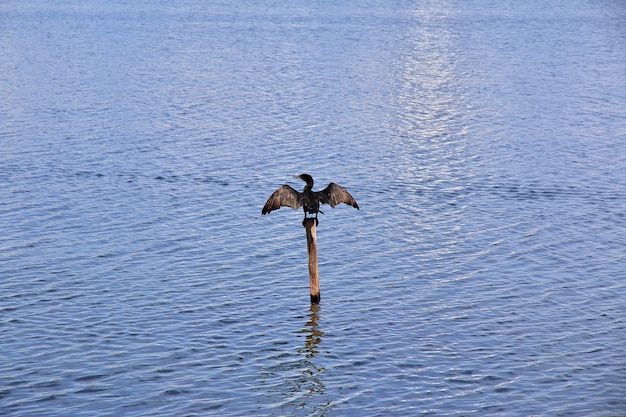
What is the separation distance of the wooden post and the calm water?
2.51ft

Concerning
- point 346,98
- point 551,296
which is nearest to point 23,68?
point 346,98

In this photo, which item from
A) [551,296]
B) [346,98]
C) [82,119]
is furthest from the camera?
[346,98]

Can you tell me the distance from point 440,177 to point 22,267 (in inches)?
874

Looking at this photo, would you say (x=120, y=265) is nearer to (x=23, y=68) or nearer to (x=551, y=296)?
(x=551, y=296)

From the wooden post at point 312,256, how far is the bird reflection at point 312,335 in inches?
21.8

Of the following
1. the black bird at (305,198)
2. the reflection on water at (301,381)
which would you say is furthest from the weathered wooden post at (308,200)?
the reflection on water at (301,381)

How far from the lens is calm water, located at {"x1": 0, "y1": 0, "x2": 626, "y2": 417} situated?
2117 cm

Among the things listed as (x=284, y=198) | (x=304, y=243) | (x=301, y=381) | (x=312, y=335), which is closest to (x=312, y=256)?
(x=284, y=198)

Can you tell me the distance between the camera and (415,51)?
92.9 meters

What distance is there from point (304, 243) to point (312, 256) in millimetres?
10193

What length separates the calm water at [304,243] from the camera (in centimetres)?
2117

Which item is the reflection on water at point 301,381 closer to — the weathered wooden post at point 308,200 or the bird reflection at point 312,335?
the bird reflection at point 312,335

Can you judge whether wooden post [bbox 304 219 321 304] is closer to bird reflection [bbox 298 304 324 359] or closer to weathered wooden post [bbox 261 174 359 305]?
weathered wooden post [bbox 261 174 359 305]

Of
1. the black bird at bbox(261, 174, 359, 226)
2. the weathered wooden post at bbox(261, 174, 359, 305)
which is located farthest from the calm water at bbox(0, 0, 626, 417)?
the black bird at bbox(261, 174, 359, 226)
